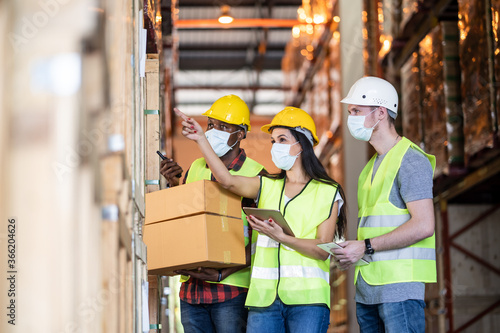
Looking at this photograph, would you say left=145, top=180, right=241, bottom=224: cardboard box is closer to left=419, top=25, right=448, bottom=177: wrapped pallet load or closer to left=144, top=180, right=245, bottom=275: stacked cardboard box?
left=144, top=180, right=245, bottom=275: stacked cardboard box

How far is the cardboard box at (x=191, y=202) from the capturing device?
13.8 feet

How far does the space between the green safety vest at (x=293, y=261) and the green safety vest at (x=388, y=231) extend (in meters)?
0.24

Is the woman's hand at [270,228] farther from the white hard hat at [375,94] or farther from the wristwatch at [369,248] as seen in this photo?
the white hard hat at [375,94]

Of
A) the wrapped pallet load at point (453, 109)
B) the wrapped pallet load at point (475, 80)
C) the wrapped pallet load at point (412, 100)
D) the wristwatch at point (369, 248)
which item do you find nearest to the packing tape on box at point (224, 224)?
the wristwatch at point (369, 248)

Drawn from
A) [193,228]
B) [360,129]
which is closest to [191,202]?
[193,228]

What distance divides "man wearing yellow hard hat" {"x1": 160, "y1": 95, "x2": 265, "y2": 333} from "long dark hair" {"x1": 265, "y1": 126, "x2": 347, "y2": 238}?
1.21ft

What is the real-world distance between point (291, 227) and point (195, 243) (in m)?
0.53

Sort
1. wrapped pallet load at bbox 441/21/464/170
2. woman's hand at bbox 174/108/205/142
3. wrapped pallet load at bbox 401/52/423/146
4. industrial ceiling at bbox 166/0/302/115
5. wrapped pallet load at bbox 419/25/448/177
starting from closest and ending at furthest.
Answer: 1. woman's hand at bbox 174/108/205/142
2. wrapped pallet load at bbox 441/21/464/170
3. wrapped pallet load at bbox 419/25/448/177
4. wrapped pallet load at bbox 401/52/423/146
5. industrial ceiling at bbox 166/0/302/115

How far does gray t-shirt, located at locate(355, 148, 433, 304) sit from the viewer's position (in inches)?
144

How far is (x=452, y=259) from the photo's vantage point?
9492 mm

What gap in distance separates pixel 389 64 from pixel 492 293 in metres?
3.35

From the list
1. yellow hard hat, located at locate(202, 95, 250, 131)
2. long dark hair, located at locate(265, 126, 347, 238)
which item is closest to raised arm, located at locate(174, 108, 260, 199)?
long dark hair, located at locate(265, 126, 347, 238)

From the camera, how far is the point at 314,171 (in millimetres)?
4281

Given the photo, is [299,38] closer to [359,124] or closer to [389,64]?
[389,64]
